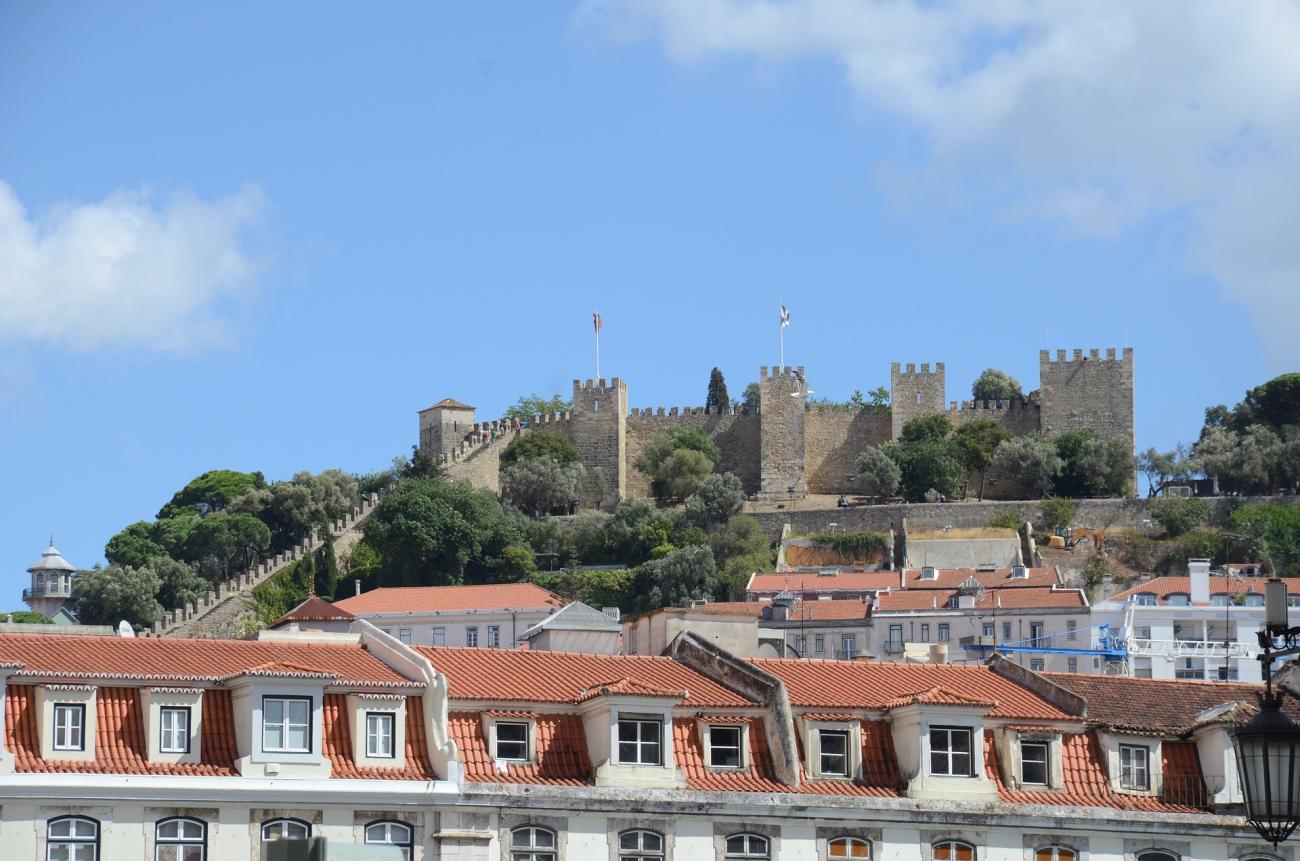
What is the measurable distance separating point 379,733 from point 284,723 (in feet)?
4.04

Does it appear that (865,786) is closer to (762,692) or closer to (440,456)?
(762,692)

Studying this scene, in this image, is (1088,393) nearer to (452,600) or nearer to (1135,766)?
(452,600)

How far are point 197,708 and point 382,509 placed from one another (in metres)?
79.1

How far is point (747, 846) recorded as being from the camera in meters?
30.4

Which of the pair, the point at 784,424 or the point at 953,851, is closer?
the point at 953,851

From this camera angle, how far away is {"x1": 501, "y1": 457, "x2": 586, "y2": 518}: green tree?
11788 cm

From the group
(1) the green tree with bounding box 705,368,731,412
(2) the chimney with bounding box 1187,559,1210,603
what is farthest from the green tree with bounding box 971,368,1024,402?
(2) the chimney with bounding box 1187,559,1210,603

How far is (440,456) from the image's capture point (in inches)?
4764

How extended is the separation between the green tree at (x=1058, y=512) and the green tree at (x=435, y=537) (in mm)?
22972

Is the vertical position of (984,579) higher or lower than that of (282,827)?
higher

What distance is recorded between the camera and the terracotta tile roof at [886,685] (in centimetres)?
3281

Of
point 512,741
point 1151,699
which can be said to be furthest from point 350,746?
point 1151,699

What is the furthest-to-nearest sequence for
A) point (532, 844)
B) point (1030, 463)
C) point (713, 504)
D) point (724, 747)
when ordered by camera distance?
point (1030, 463) → point (713, 504) → point (724, 747) → point (532, 844)

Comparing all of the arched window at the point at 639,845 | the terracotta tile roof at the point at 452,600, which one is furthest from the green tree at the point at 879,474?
the arched window at the point at 639,845
